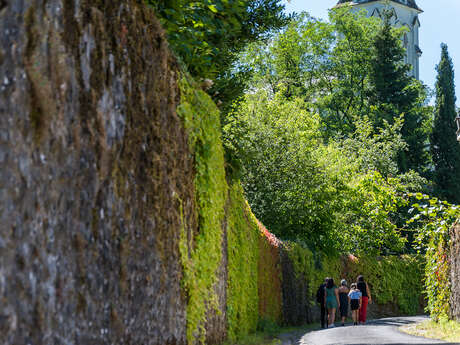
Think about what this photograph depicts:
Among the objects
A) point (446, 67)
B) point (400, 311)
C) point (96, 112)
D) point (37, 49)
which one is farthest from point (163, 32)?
point (446, 67)

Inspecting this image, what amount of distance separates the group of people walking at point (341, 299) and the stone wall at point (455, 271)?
4628mm

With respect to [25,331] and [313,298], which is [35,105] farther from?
[313,298]

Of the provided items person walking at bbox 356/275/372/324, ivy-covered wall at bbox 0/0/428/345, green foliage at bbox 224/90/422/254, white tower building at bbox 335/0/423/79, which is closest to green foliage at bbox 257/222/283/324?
person walking at bbox 356/275/372/324

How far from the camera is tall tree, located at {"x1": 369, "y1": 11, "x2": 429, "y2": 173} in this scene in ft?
147

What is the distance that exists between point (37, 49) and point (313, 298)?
1995 centimetres

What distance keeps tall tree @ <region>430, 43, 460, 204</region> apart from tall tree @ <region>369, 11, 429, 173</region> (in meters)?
0.89

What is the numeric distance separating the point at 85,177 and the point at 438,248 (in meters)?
14.0

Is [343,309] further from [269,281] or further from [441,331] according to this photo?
[441,331]

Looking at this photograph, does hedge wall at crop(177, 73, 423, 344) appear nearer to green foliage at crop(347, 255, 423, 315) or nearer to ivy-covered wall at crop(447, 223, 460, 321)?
green foliage at crop(347, 255, 423, 315)

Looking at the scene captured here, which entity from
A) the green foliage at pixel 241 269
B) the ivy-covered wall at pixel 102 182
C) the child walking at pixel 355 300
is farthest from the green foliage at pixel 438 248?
the ivy-covered wall at pixel 102 182

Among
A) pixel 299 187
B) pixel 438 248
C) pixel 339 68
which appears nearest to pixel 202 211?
pixel 438 248

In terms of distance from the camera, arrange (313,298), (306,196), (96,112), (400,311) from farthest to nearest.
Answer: (400,311) < (306,196) < (313,298) < (96,112)

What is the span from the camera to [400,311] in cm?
3061

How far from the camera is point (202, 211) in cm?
890
